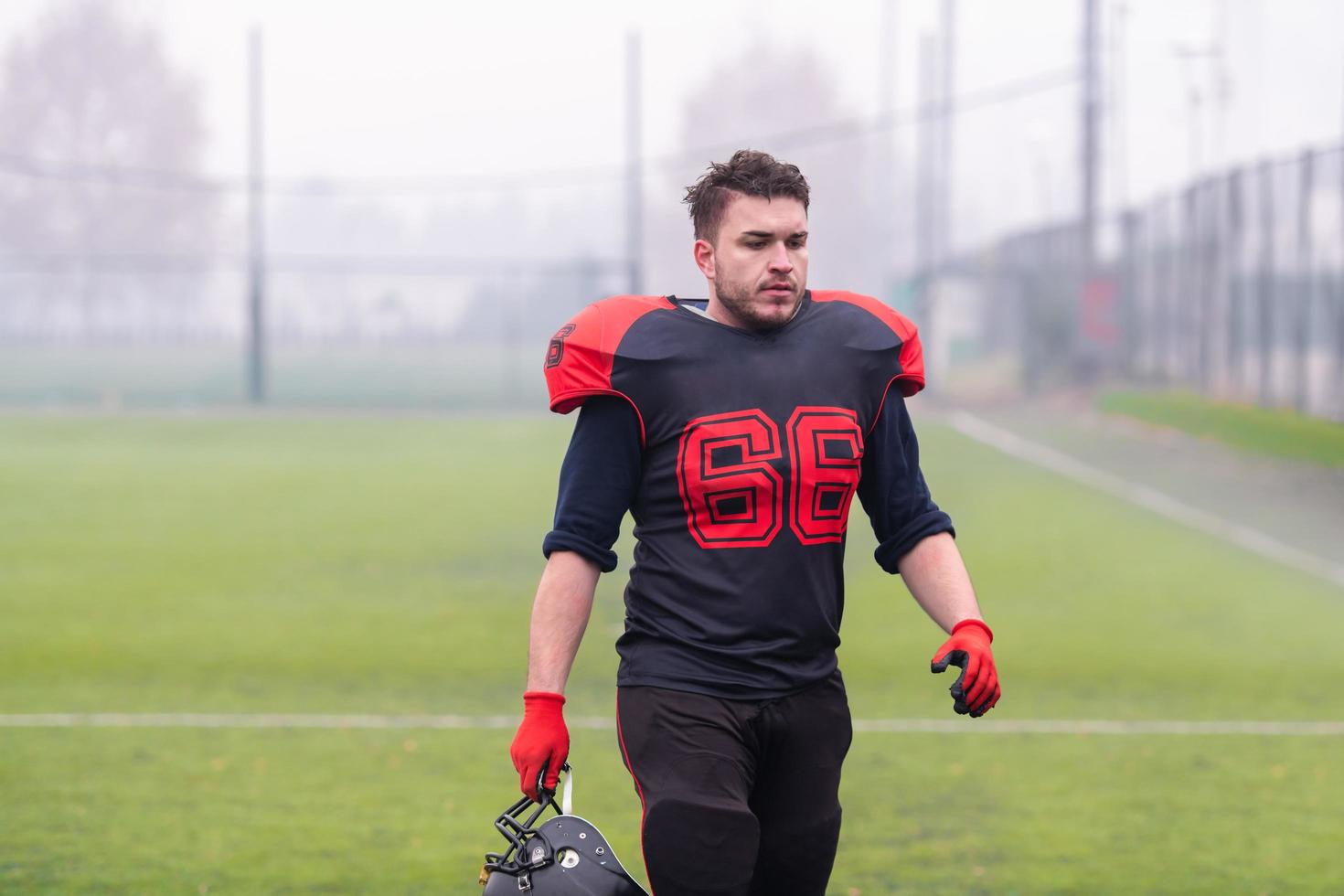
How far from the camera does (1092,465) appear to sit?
2117 cm

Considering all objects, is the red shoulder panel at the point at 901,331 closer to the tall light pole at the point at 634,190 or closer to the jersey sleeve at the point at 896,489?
the jersey sleeve at the point at 896,489

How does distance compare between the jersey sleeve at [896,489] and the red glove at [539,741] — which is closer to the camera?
the red glove at [539,741]

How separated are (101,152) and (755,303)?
210 ft

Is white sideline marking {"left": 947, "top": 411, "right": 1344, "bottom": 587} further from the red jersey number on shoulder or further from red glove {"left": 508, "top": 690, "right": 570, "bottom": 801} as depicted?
red glove {"left": 508, "top": 690, "right": 570, "bottom": 801}

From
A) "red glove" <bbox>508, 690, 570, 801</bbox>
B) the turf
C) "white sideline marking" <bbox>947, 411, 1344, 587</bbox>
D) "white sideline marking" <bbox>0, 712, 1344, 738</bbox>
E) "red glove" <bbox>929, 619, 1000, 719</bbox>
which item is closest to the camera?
"red glove" <bbox>508, 690, 570, 801</bbox>

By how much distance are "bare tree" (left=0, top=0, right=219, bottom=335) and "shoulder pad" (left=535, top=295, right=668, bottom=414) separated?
175ft

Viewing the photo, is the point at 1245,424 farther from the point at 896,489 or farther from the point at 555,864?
the point at 555,864

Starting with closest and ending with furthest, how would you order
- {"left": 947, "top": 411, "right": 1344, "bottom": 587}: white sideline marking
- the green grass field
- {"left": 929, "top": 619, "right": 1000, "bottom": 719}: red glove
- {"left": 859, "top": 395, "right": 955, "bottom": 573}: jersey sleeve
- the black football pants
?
the black football pants → {"left": 929, "top": 619, "right": 1000, "bottom": 719}: red glove → {"left": 859, "top": 395, "right": 955, "bottom": 573}: jersey sleeve → the green grass field → {"left": 947, "top": 411, "right": 1344, "bottom": 587}: white sideline marking

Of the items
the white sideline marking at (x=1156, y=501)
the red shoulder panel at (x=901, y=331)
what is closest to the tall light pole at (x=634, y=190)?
the white sideline marking at (x=1156, y=501)

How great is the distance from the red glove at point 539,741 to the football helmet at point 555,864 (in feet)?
0.08

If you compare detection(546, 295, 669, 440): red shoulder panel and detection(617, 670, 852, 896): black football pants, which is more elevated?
detection(546, 295, 669, 440): red shoulder panel

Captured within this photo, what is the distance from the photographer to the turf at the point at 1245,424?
677 inches

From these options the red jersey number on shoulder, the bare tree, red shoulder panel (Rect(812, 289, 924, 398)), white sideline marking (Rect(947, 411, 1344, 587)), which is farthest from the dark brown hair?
the bare tree

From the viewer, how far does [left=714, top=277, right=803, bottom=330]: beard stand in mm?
3725
